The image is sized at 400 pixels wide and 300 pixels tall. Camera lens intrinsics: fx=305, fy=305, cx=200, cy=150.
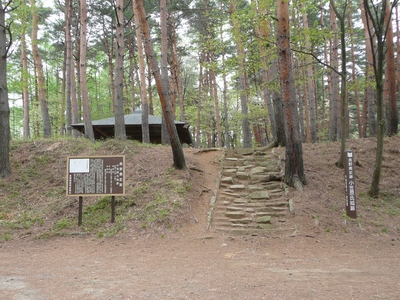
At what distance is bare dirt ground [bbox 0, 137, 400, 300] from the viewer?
3465 millimetres

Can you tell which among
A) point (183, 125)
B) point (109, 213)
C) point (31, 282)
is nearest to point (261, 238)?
point (109, 213)

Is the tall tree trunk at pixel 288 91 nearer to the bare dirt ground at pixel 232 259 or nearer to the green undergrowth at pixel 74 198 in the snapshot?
the bare dirt ground at pixel 232 259

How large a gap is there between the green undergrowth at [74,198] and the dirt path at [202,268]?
0.64 metres

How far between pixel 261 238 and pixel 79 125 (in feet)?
39.0

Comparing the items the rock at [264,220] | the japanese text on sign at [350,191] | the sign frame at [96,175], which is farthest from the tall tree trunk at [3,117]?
the japanese text on sign at [350,191]

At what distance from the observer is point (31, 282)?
12.8ft

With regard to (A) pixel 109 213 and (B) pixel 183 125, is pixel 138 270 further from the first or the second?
(B) pixel 183 125

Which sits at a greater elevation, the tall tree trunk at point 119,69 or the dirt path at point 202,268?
the tall tree trunk at point 119,69

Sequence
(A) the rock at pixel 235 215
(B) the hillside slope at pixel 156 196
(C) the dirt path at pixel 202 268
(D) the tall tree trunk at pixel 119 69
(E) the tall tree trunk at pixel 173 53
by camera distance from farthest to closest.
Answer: (E) the tall tree trunk at pixel 173 53 < (D) the tall tree trunk at pixel 119 69 < (A) the rock at pixel 235 215 < (B) the hillside slope at pixel 156 196 < (C) the dirt path at pixel 202 268

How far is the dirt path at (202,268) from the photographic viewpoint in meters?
3.41

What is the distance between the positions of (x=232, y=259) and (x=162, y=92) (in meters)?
5.13

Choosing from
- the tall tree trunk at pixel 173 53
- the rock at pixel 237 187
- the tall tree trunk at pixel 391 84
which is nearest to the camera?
the rock at pixel 237 187

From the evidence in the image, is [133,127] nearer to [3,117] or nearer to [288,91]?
[3,117]

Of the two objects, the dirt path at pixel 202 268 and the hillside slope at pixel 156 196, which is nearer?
the dirt path at pixel 202 268
